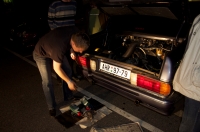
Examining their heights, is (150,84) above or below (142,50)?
below

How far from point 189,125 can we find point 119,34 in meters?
2.21

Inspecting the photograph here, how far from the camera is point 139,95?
246 cm

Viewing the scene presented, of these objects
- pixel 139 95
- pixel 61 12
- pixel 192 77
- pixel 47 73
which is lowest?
pixel 139 95

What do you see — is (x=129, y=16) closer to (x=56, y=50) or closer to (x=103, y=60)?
(x=103, y=60)

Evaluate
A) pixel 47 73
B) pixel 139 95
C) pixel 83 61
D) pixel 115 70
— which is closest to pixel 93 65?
pixel 83 61

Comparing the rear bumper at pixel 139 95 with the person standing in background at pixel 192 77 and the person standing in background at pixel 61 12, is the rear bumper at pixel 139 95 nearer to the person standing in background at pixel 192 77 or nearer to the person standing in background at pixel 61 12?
the person standing in background at pixel 192 77

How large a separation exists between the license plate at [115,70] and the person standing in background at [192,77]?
2.63 ft

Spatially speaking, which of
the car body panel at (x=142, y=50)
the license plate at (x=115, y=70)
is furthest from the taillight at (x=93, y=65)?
the license plate at (x=115, y=70)

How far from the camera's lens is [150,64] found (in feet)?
9.59

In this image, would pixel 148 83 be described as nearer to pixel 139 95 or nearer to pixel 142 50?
pixel 139 95

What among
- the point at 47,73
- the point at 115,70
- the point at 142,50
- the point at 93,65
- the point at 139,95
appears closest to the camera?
the point at 139,95

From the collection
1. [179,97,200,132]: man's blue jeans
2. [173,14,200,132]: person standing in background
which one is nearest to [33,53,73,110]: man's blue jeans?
[173,14,200,132]: person standing in background

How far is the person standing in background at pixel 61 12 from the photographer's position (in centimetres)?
346

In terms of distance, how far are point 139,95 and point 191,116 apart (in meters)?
0.74
